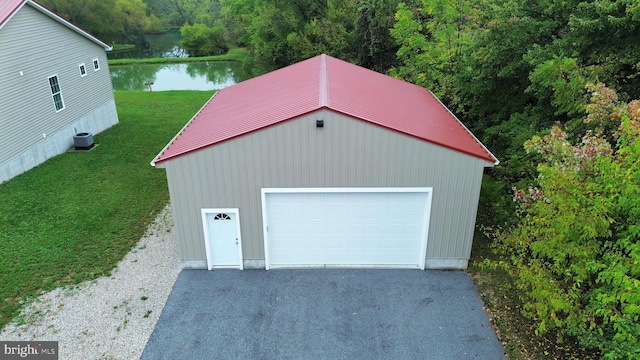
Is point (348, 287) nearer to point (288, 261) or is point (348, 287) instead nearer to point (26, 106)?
point (288, 261)

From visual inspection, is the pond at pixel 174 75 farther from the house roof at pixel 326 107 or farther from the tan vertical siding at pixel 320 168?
the tan vertical siding at pixel 320 168

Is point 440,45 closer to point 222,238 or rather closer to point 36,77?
point 222,238

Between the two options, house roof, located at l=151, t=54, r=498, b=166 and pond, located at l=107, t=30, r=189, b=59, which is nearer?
house roof, located at l=151, t=54, r=498, b=166

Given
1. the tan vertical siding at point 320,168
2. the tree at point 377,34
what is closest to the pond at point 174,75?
the tree at point 377,34

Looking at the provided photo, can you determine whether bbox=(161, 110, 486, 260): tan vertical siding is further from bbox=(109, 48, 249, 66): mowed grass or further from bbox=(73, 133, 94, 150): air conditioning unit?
bbox=(109, 48, 249, 66): mowed grass

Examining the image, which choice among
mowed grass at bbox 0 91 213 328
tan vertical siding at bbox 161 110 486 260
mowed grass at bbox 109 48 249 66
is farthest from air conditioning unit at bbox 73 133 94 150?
mowed grass at bbox 109 48 249 66
